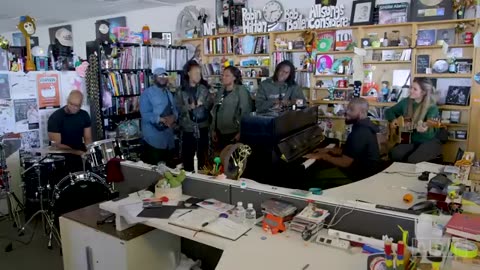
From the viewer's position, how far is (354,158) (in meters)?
3.32

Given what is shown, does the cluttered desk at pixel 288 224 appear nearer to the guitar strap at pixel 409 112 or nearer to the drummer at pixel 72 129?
the guitar strap at pixel 409 112

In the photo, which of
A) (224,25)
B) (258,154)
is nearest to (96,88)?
(224,25)

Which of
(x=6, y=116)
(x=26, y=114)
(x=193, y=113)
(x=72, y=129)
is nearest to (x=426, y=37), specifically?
(x=193, y=113)

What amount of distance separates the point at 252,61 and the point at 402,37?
2109mm

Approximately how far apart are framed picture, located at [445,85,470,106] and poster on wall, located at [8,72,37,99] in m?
4.68

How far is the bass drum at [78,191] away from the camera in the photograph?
3.53 meters

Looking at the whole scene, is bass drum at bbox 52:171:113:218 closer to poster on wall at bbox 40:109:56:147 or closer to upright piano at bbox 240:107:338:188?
poster on wall at bbox 40:109:56:147

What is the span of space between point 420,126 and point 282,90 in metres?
1.52

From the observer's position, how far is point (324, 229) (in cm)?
199

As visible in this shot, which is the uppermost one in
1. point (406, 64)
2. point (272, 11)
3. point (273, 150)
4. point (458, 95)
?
point (272, 11)

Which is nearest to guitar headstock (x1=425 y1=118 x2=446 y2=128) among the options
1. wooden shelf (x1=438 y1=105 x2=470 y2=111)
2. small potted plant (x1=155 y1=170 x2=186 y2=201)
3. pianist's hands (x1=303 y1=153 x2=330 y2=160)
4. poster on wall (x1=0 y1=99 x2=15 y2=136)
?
wooden shelf (x1=438 y1=105 x2=470 y2=111)

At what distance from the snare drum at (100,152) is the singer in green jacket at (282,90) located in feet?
5.44

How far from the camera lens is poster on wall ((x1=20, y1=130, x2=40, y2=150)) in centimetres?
430

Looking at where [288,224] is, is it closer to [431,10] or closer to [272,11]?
[431,10]
